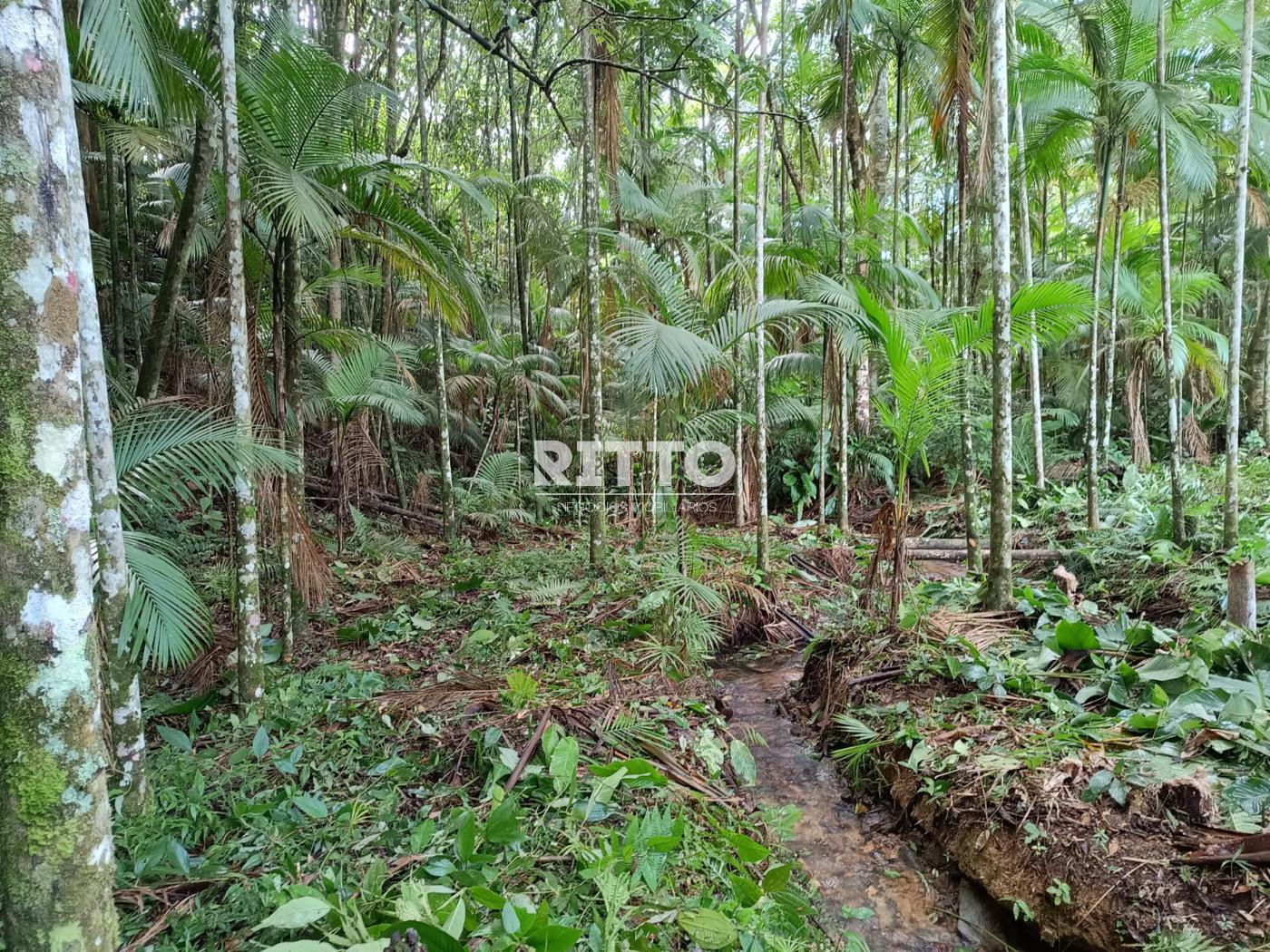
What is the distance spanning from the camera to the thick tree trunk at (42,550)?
136cm

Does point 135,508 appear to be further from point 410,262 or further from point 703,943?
point 703,943

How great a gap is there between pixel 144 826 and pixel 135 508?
1.46m

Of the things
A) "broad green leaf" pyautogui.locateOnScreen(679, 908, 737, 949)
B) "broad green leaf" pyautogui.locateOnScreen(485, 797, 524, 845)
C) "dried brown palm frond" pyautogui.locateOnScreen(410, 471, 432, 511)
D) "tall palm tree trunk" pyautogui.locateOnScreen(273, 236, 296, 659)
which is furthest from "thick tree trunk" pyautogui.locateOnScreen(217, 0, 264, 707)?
"dried brown palm frond" pyautogui.locateOnScreen(410, 471, 432, 511)

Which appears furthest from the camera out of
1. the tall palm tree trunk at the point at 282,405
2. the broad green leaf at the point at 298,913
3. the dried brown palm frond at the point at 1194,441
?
the dried brown palm frond at the point at 1194,441

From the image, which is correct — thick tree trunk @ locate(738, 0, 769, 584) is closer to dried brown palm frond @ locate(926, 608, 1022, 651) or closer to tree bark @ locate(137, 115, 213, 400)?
dried brown palm frond @ locate(926, 608, 1022, 651)

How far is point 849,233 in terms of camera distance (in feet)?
25.4

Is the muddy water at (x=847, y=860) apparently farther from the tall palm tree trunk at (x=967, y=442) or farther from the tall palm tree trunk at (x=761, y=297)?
the tall palm tree trunk at (x=967, y=442)

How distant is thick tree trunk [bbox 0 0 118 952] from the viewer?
136cm

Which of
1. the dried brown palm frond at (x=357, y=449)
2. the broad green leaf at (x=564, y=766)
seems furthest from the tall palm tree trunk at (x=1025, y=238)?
the dried brown palm frond at (x=357, y=449)

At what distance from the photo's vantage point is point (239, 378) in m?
3.11

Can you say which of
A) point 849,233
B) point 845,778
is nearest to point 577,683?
point 845,778

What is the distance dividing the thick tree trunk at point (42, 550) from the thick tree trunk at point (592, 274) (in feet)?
13.7

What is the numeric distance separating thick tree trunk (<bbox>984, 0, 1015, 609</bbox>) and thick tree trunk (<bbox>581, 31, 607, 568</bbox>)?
2.92 metres

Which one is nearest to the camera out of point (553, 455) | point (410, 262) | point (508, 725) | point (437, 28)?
point (508, 725)
